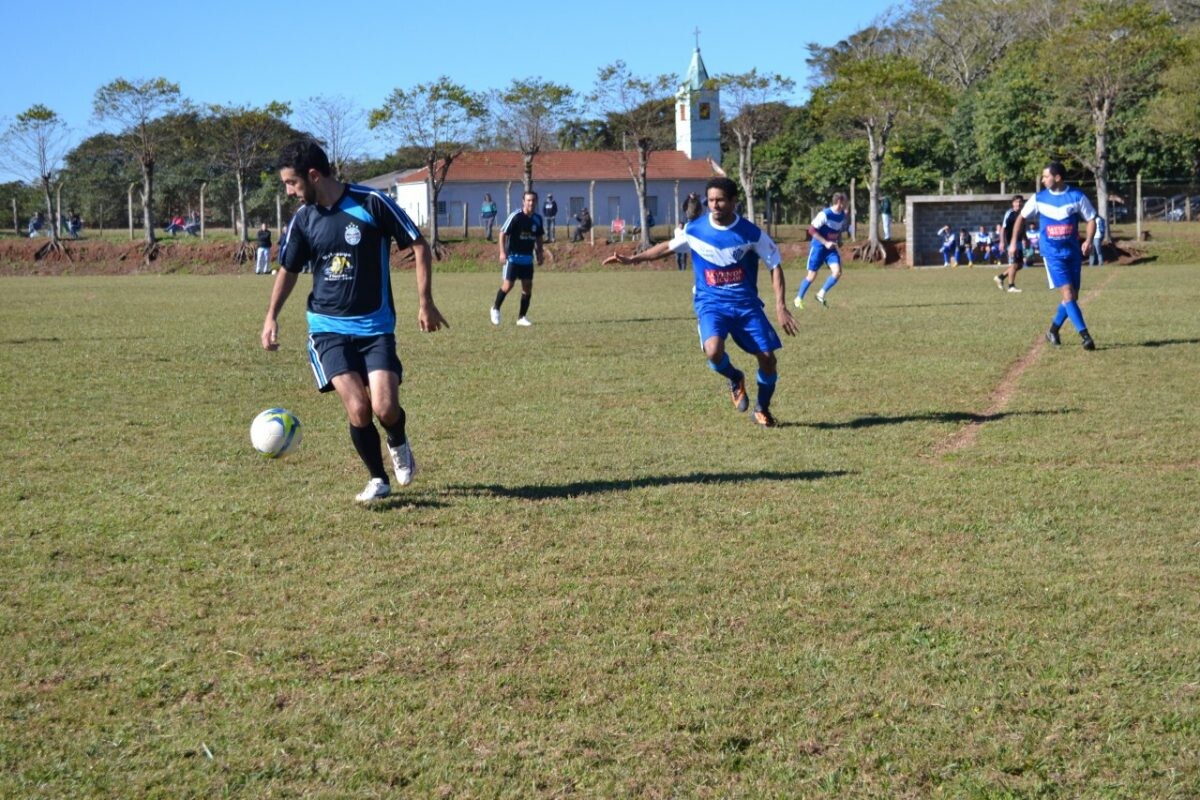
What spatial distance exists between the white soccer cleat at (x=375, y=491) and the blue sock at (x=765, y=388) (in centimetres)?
349

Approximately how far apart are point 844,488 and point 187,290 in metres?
28.4

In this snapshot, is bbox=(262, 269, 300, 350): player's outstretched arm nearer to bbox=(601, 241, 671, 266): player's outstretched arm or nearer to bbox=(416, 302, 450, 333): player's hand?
bbox=(416, 302, 450, 333): player's hand

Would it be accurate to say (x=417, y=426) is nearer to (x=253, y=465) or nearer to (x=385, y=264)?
(x=253, y=465)

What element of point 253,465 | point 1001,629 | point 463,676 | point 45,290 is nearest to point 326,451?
point 253,465

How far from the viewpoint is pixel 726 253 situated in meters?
9.53

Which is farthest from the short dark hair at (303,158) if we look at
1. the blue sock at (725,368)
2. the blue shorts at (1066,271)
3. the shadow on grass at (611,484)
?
the blue shorts at (1066,271)

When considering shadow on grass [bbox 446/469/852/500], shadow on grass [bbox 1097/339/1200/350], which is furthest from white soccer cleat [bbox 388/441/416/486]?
shadow on grass [bbox 1097/339/1200/350]

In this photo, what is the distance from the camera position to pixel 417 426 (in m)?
9.83

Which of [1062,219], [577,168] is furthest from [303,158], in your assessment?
[577,168]

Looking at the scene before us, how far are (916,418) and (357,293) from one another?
476 centimetres

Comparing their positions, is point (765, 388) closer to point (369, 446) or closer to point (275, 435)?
point (369, 446)

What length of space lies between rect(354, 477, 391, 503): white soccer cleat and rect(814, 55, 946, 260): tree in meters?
38.2

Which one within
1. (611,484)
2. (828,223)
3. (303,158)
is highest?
(828,223)

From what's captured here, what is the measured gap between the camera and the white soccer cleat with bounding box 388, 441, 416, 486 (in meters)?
7.21
